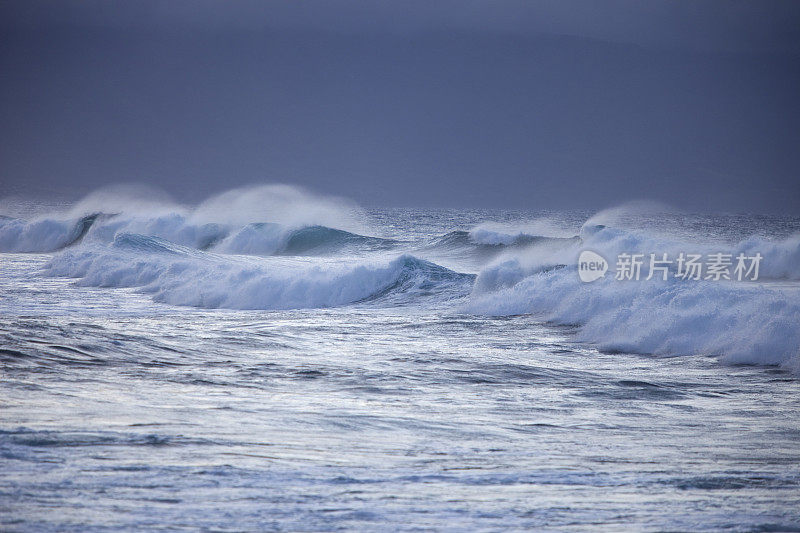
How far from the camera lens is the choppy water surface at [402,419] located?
495 cm

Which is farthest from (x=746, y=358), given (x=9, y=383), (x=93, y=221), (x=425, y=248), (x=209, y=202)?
(x=209, y=202)

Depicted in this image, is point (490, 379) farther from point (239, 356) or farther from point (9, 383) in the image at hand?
point (9, 383)

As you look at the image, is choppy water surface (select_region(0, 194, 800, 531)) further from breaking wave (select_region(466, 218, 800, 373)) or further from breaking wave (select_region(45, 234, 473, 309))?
breaking wave (select_region(45, 234, 473, 309))

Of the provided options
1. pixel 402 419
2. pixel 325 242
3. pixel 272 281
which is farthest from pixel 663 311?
pixel 325 242

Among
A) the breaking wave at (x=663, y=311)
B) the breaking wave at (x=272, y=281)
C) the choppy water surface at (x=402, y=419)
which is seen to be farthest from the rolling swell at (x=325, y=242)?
the choppy water surface at (x=402, y=419)

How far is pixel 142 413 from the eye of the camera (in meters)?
6.95

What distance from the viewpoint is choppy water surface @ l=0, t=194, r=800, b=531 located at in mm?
4949

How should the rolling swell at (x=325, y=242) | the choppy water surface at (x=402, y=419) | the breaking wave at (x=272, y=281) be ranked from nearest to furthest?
the choppy water surface at (x=402, y=419) → the breaking wave at (x=272, y=281) → the rolling swell at (x=325, y=242)

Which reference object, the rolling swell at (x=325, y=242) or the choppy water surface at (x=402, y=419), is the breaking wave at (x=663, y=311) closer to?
the choppy water surface at (x=402, y=419)

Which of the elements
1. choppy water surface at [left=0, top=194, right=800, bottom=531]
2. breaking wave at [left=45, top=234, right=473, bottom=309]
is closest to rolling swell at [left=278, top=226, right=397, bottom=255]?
breaking wave at [left=45, top=234, right=473, bottom=309]

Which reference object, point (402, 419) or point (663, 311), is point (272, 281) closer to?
point (663, 311)

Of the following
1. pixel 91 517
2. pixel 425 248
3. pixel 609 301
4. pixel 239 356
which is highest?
pixel 425 248

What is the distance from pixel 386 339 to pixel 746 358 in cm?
497

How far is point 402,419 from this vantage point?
7.34m
